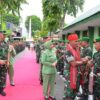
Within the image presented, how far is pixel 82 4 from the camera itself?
1592 inches

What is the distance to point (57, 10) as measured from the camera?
123ft

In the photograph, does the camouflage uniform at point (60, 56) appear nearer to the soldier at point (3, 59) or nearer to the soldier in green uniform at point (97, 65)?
the soldier at point (3, 59)

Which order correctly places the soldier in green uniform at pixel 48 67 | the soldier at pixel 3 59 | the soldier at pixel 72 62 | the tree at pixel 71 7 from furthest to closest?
the tree at pixel 71 7 < the soldier at pixel 3 59 < the soldier in green uniform at pixel 48 67 < the soldier at pixel 72 62

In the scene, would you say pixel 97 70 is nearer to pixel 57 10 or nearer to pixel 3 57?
pixel 3 57

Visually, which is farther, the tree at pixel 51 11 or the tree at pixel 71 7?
the tree at pixel 71 7

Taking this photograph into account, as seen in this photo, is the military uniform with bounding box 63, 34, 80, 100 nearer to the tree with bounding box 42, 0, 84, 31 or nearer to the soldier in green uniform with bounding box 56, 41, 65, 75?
the soldier in green uniform with bounding box 56, 41, 65, 75

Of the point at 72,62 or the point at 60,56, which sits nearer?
the point at 72,62

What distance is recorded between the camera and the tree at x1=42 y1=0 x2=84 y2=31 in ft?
121

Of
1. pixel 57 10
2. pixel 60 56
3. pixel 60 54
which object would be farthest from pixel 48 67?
pixel 57 10

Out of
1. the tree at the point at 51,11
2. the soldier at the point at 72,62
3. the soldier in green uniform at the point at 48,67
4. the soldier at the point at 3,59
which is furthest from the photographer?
the tree at the point at 51,11

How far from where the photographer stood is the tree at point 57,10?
121ft

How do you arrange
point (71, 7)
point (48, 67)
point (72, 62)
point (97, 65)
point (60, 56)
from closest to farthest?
point (72, 62)
point (97, 65)
point (48, 67)
point (60, 56)
point (71, 7)

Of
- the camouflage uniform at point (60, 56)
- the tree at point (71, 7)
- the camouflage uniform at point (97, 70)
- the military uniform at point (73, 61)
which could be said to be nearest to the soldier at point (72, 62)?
the military uniform at point (73, 61)

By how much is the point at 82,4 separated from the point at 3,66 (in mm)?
29897
